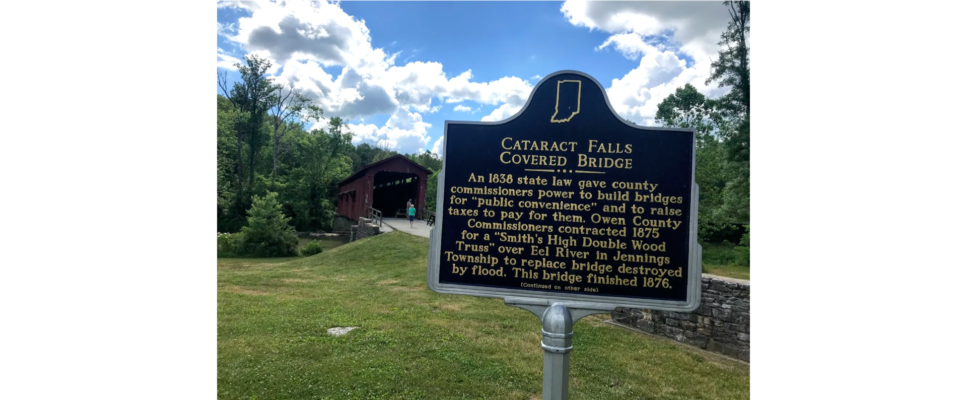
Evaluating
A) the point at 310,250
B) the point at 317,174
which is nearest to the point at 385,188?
the point at 317,174

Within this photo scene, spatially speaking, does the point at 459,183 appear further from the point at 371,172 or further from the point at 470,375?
the point at 371,172

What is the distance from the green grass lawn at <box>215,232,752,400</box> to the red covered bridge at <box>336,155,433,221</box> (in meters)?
17.3

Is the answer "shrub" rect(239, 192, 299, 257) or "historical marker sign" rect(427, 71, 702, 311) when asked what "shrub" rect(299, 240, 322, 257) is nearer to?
"shrub" rect(239, 192, 299, 257)

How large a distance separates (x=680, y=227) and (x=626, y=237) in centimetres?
44

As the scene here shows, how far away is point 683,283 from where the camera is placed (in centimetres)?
392

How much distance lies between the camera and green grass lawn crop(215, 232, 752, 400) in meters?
6.41

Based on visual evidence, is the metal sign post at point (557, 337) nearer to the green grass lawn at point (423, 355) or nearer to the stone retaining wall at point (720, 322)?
the green grass lawn at point (423, 355)

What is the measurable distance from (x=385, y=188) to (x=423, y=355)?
102ft

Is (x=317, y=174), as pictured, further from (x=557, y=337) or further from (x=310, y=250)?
(x=557, y=337)

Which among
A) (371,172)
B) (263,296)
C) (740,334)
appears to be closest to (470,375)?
(740,334)

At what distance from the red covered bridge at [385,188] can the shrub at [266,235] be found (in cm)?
776

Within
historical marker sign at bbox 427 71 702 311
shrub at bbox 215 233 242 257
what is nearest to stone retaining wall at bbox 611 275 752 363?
historical marker sign at bbox 427 71 702 311

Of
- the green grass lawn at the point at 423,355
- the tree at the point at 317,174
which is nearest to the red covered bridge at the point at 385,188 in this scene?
the tree at the point at 317,174

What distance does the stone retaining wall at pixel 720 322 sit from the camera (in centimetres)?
811
